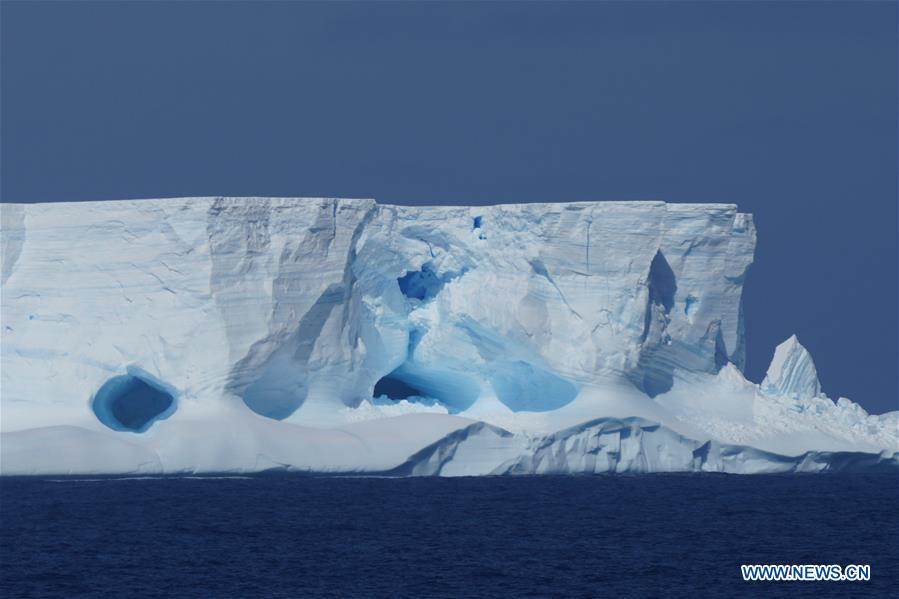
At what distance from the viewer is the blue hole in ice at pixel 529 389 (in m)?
28.5

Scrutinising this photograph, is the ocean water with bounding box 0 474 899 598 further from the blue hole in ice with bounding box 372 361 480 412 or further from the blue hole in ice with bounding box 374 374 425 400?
the blue hole in ice with bounding box 374 374 425 400

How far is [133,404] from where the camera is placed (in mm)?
28438

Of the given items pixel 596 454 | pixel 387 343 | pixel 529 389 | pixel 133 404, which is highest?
pixel 387 343

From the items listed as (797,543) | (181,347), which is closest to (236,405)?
(181,347)

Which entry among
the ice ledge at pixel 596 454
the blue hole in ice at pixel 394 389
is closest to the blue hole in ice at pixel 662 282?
the ice ledge at pixel 596 454

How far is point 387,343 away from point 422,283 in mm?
1262

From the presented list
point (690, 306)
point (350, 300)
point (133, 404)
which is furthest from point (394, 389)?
point (690, 306)

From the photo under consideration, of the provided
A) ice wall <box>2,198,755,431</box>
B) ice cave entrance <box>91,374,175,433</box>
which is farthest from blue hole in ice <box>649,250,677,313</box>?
ice cave entrance <box>91,374,175,433</box>

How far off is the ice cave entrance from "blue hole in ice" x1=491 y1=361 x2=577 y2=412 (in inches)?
184

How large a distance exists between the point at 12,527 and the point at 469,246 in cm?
828

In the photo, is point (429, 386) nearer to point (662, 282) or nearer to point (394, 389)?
point (394, 389)

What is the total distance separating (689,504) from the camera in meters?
25.9

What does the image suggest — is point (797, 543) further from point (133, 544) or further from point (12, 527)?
point (12, 527)

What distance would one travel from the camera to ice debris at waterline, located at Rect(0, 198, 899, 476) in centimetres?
2644
